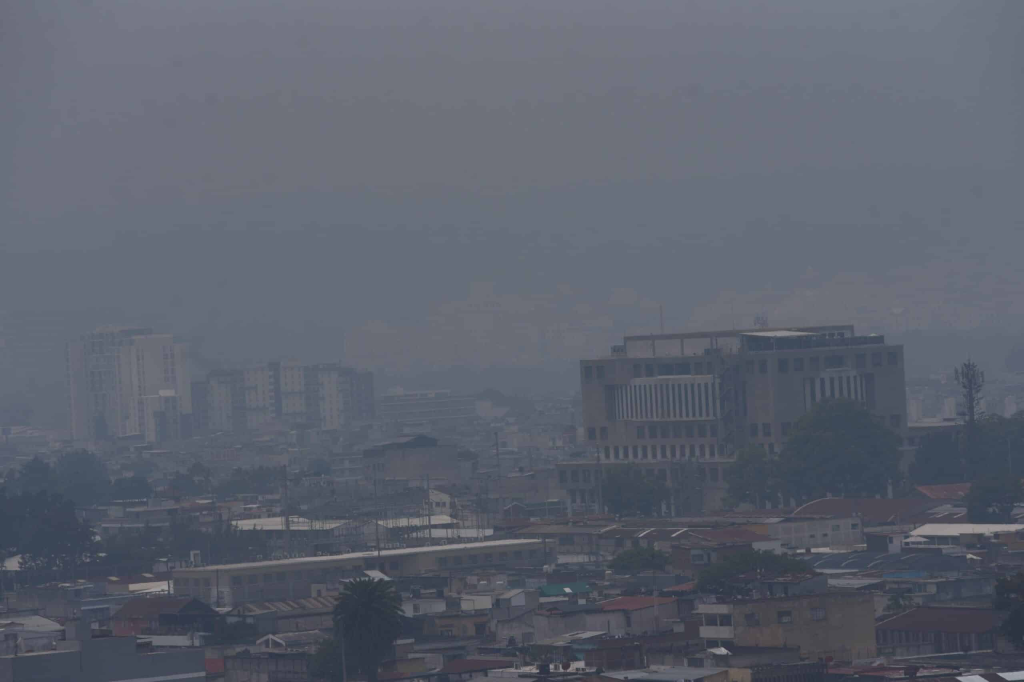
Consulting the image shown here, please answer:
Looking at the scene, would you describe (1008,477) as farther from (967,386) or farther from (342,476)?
(342,476)

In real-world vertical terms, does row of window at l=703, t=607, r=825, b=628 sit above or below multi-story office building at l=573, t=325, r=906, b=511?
below

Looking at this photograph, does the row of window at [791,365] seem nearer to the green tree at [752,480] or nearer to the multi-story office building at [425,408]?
the green tree at [752,480]

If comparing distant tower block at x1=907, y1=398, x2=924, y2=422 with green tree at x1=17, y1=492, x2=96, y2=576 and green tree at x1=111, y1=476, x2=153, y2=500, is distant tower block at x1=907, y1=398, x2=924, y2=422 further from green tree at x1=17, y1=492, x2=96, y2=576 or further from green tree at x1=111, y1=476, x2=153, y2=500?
green tree at x1=17, y1=492, x2=96, y2=576

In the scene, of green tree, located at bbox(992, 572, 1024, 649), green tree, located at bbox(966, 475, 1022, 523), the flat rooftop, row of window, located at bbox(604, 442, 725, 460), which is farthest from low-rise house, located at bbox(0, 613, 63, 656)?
row of window, located at bbox(604, 442, 725, 460)

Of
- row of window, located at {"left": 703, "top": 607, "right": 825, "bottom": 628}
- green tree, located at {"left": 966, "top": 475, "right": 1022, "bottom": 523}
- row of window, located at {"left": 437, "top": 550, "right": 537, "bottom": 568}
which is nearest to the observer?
row of window, located at {"left": 703, "top": 607, "right": 825, "bottom": 628}

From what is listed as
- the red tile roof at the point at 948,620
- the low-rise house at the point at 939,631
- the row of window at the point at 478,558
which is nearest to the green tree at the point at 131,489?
the row of window at the point at 478,558

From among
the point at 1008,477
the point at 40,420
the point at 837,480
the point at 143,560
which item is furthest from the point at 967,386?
the point at 40,420
